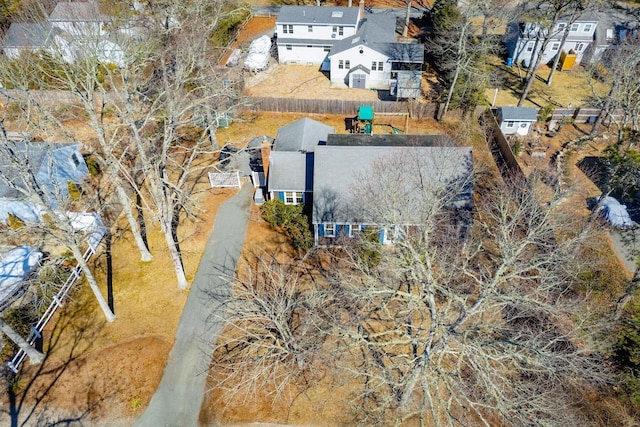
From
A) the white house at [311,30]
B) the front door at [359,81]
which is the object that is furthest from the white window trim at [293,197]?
the white house at [311,30]

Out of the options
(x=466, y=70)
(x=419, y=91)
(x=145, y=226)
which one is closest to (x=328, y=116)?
(x=419, y=91)

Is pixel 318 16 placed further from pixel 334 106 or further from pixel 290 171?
pixel 290 171

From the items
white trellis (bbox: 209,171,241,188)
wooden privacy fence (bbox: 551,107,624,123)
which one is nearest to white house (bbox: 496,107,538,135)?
wooden privacy fence (bbox: 551,107,624,123)

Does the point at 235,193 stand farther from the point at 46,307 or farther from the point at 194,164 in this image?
the point at 46,307

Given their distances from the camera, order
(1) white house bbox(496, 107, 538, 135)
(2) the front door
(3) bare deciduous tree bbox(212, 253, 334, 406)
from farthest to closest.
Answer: (2) the front door
(1) white house bbox(496, 107, 538, 135)
(3) bare deciduous tree bbox(212, 253, 334, 406)

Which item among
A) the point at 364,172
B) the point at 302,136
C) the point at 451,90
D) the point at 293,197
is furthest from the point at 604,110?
the point at 293,197

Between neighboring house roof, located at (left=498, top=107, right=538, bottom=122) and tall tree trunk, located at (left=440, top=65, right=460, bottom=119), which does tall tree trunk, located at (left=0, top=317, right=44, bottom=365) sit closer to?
tall tree trunk, located at (left=440, top=65, right=460, bottom=119)
